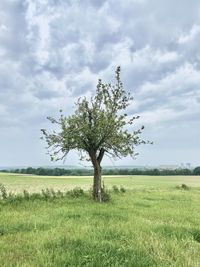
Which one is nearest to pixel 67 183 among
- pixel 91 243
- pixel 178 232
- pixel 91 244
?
pixel 178 232

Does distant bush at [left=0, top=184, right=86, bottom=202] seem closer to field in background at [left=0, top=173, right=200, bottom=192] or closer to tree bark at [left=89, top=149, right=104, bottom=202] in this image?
tree bark at [left=89, top=149, right=104, bottom=202]

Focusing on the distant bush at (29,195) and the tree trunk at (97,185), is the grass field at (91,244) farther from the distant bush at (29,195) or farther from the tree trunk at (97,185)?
the tree trunk at (97,185)

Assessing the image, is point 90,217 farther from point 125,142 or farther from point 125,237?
point 125,142

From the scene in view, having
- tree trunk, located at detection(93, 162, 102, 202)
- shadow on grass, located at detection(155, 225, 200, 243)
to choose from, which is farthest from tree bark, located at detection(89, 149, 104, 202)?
shadow on grass, located at detection(155, 225, 200, 243)

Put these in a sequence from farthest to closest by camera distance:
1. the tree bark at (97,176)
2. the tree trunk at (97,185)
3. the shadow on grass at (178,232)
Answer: the tree bark at (97,176)
the tree trunk at (97,185)
the shadow on grass at (178,232)

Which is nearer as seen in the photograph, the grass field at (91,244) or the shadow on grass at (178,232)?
the grass field at (91,244)

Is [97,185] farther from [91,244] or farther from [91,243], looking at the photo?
[91,244]

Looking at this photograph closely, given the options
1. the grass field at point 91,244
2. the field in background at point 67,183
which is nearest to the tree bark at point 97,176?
the grass field at point 91,244

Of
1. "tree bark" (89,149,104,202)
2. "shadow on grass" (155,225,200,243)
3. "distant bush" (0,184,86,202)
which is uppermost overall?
"tree bark" (89,149,104,202)

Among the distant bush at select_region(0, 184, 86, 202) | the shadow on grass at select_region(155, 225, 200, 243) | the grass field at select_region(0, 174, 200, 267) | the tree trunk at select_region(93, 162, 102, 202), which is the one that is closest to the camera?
the grass field at select_region(0, 174, 200, 267)

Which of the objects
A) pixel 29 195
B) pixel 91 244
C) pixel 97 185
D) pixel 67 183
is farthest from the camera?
pixel 67 183

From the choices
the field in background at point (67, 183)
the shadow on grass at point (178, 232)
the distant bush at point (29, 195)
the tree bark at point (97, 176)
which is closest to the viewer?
the shadow on grass at point (178, 232)

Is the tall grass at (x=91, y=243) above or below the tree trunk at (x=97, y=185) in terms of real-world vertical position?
below

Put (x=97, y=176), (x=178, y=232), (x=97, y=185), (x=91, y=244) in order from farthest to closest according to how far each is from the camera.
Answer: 1. (x=97, y=176)
2. (x=97, y=185)
3. (x=178, y=232)
4. (x=91, y=244)
